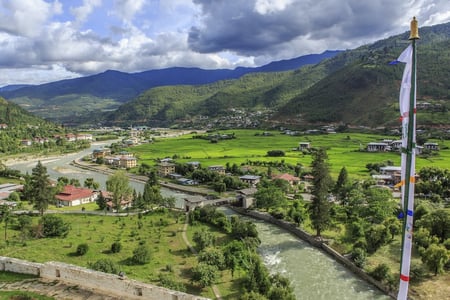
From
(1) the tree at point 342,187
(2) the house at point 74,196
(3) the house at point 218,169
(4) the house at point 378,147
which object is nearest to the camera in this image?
(1) the tree at point 342,187

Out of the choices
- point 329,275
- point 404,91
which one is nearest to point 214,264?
point 329,275

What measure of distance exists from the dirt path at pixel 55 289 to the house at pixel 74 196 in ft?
108

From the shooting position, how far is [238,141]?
10388 cm

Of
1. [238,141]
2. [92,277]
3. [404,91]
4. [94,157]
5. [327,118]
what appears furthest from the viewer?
[327,118]

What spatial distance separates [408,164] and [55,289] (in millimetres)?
12562

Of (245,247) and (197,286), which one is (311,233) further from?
(197,286)

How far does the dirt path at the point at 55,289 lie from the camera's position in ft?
39.2

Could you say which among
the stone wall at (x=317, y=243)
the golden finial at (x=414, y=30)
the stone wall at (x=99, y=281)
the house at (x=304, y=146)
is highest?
the golden finial at (x=414, y=30)

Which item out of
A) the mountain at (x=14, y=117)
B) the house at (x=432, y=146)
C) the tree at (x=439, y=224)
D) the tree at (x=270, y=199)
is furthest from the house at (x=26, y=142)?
the tree at (x=439, y=224)

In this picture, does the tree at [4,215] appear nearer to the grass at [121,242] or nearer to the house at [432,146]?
the grass at [121,242]

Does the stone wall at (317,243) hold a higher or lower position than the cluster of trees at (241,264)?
lower

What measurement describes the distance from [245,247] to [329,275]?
6.21 meters

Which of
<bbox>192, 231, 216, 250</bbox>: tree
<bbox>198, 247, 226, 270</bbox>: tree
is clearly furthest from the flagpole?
<bbox>192, 231, 216, 250</bbox>: tree

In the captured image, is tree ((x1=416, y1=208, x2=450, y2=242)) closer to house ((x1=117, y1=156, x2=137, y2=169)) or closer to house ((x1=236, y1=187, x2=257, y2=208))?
house ((x1=236, y1=187, x2=257, y2=208))
